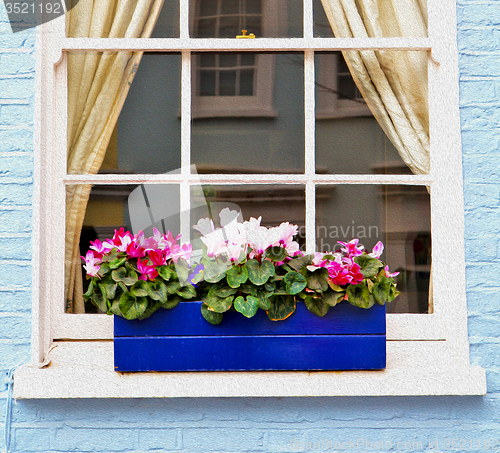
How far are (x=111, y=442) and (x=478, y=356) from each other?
3.89ft

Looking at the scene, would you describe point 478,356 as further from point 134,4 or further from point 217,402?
point 134,4

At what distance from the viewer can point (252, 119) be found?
5.54 feet

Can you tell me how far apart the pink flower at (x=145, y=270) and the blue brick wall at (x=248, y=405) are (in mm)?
390

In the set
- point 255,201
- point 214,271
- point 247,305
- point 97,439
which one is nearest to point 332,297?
point 247,305

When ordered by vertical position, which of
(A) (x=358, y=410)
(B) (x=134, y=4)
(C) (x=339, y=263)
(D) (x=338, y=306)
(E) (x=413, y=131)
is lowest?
(A) (x=358, y=410)

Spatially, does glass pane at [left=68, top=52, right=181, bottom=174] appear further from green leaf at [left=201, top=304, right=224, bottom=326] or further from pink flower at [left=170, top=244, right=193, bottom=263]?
green leaf at [left=201, top=304, right=224, bottom=326]

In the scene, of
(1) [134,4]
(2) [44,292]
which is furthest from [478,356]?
(1) [134,4]

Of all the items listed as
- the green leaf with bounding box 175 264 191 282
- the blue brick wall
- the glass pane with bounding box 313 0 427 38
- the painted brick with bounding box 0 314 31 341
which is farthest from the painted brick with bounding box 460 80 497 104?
the painted brick with bounding box 0 314 31 341

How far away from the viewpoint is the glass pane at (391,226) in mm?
1603

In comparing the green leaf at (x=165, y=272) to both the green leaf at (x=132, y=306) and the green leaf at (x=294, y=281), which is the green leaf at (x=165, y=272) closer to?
the green leaf at (x=132, y=306)

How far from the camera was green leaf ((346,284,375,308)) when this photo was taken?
135 cm

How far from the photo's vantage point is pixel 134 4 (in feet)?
5.27

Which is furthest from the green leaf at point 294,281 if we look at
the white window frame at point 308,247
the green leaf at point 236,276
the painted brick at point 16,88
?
the painted brick at point 16,88

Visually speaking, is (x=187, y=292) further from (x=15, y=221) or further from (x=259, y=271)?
(x=15, y=221)
